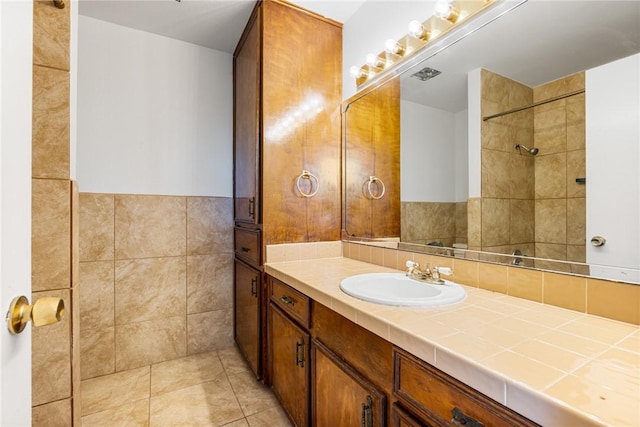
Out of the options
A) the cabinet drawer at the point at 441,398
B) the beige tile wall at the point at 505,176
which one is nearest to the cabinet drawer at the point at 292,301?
the cabinet drawer at the point at 441,398

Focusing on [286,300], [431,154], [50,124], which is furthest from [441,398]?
[50,124]

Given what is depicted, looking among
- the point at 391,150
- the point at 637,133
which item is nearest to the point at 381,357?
the point at 637,133

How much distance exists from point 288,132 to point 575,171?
1.36 metres

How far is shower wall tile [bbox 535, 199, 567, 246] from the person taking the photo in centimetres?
92

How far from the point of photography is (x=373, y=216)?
5.73ft


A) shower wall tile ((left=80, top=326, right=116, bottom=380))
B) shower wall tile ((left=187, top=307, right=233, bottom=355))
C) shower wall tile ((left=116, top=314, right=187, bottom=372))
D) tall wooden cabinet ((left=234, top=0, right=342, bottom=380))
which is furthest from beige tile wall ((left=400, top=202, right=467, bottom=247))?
shower wall tile ((left=80, top=326, right=116, bottom=380))

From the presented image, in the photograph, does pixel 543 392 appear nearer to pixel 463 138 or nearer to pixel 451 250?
pixel 451 250

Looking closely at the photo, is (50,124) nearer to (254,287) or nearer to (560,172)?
(254,287)

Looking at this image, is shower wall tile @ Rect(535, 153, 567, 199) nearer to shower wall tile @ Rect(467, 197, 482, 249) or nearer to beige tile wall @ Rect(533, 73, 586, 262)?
beige tile wall @ Rect(533, 73, 586, 262)

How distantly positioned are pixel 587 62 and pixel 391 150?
2.91ft

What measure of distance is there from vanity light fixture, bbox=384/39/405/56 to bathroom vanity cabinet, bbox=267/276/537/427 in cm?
130

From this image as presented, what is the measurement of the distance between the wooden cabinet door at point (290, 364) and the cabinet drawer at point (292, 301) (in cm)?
4

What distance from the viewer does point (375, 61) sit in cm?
164

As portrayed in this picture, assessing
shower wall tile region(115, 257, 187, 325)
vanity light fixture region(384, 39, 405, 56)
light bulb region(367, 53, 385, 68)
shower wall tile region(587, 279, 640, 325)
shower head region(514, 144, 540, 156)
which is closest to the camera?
shower wall tile region(587, 279, 640, 325)
